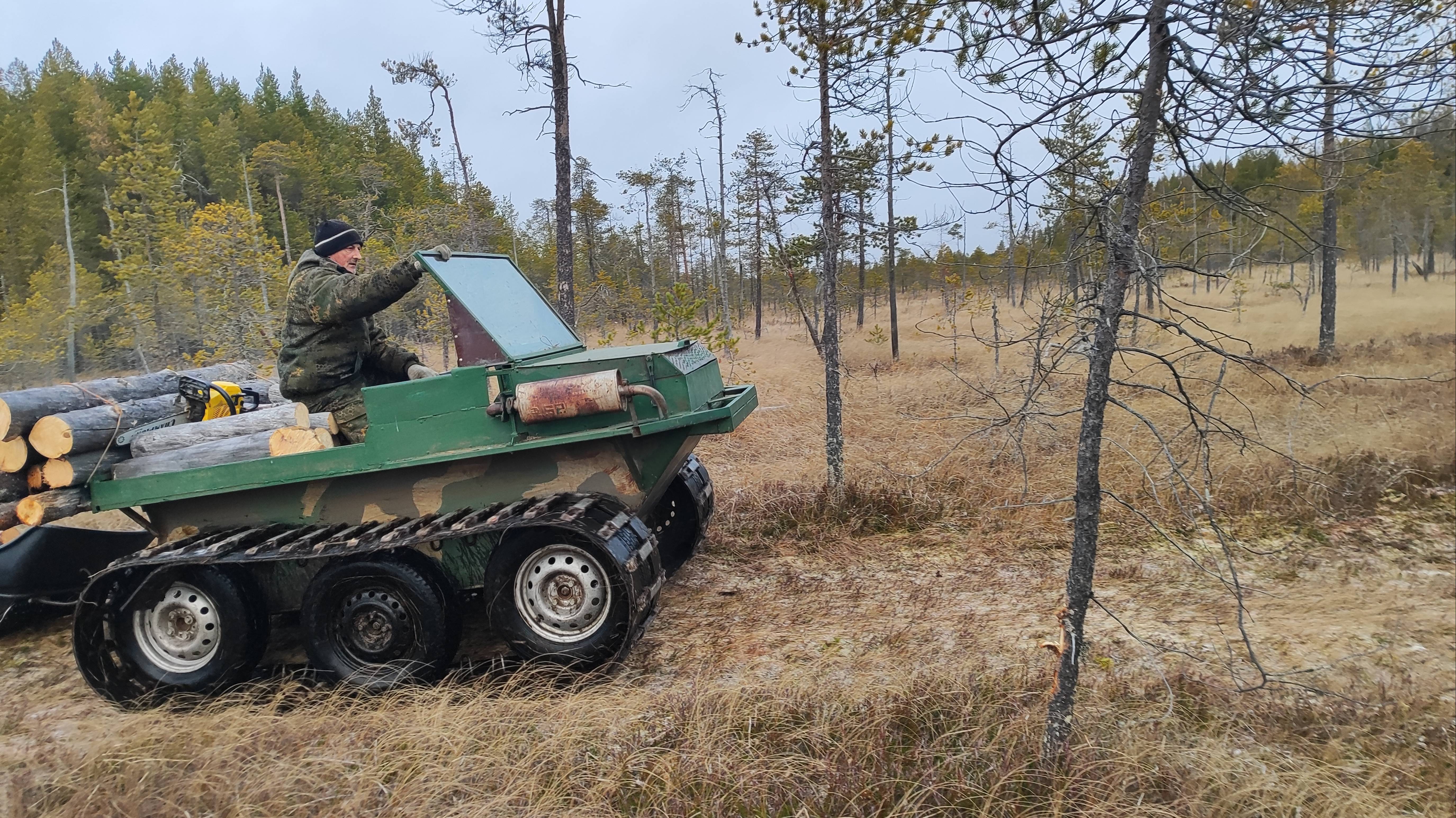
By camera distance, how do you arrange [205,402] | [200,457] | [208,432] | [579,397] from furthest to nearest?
1. [205,402]
2. [208,432]
3. [200,457]
4. [579,397]

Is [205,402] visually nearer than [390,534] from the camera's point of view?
No

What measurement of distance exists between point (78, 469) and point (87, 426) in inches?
10.1

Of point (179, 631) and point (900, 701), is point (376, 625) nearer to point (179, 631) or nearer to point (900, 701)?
point (179, 631)

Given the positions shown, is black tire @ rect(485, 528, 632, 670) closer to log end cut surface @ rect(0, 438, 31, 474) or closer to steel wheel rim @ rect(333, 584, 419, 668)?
steel wheel rim @ rect(333, 584, 419, 668)

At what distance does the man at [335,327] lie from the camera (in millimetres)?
5023

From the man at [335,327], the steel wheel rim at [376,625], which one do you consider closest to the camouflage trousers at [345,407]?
the man at [335,327]

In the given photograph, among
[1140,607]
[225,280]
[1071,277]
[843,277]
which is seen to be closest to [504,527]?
[1071,277]

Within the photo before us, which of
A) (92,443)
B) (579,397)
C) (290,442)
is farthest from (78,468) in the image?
(579,397)

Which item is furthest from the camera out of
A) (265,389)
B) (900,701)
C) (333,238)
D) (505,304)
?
(265,389)

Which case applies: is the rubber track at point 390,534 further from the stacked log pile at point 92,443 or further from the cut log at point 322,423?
the cut log at point 322,423

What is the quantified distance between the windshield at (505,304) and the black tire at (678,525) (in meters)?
1.36

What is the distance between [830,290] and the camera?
8.34 m

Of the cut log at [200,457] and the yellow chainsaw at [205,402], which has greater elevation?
the yellow chainsaw at [205,402]

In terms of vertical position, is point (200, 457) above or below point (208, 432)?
below
